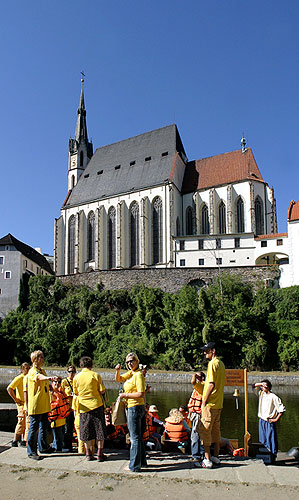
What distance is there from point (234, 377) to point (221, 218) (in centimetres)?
5196

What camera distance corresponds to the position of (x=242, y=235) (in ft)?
177

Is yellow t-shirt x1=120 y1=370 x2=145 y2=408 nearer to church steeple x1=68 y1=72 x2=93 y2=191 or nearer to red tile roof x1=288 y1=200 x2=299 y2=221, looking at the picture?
red tile roof x1=288 y1=200 x2=299 y2=221

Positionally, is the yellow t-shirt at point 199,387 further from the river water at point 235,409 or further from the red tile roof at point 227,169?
the red tile roof at point 227,169

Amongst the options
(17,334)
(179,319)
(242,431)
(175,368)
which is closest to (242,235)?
(179,319)

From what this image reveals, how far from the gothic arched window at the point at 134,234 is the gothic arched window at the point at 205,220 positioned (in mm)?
9752

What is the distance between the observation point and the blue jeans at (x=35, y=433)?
25.0 feet

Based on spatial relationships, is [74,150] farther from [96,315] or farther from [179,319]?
[179,319]

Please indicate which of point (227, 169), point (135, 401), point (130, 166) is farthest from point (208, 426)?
point (130, 166)

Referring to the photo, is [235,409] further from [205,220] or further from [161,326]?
[205,220]


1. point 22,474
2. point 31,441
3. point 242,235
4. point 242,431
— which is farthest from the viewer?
point 242,235

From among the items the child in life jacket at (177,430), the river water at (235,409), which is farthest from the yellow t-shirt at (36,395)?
the river water at (235,409)

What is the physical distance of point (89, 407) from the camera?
7.52 metres

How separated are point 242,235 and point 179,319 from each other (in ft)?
65.3

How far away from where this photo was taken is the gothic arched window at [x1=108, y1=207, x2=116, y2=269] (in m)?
64.7
